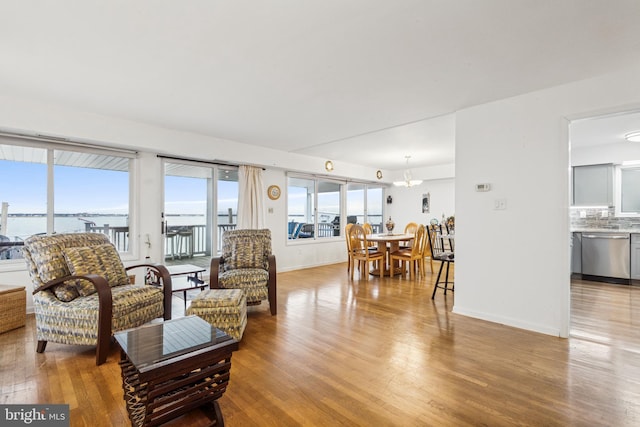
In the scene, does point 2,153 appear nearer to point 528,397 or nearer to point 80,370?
point 80,370

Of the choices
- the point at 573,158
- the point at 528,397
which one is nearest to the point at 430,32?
the point at 528,397

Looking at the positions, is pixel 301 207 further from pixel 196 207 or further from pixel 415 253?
pixel 415 253

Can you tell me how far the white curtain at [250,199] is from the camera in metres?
5.43

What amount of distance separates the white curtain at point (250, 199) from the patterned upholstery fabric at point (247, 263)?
4.93 ft

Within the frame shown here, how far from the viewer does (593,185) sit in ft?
17.6

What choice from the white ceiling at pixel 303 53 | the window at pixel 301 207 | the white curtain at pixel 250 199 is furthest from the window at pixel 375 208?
the white ceiling at pixel 303 53

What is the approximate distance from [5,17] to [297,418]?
3.08 m

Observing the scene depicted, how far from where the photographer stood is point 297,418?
1.66 m

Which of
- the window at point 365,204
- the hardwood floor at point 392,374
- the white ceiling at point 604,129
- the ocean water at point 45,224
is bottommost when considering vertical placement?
the hardwood floor at point 392,374

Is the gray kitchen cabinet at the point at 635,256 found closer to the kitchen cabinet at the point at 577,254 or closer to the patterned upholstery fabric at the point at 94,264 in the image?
the kitchen cabinet at the point at 577,254

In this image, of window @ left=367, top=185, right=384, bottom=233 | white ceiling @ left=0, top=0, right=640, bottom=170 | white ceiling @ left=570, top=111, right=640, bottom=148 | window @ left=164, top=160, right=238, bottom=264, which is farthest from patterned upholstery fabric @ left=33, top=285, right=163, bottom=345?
window @ left=367, top=185, right=384, bottom=233

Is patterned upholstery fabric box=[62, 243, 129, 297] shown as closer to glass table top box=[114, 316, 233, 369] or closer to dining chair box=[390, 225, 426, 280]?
glass table top box=[114, 316, 233, 369]

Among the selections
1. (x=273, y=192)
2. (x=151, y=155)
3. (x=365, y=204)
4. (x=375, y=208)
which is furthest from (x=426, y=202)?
(x=151, y=155)

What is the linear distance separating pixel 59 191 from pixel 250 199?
8.71 feet
